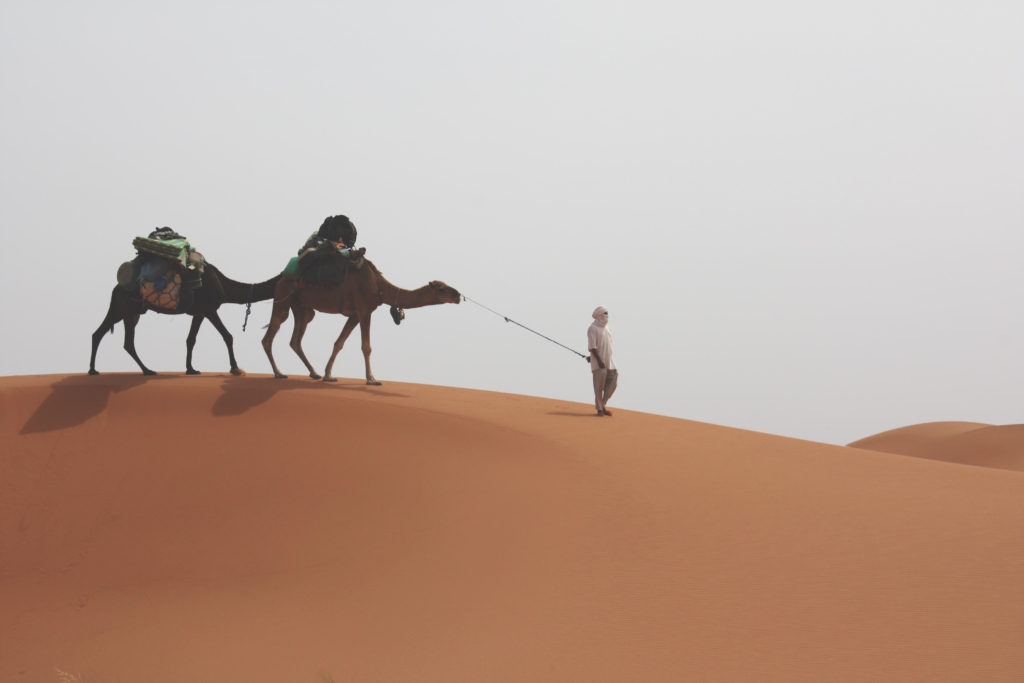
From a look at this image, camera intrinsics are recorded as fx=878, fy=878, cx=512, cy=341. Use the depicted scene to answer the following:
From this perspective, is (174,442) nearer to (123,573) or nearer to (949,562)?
(123,573)

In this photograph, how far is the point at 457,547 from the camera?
10.2 m

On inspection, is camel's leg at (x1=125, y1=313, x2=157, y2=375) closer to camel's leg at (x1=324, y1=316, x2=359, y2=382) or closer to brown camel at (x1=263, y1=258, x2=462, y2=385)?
brown camel at (x1=263, y1=258, x2=462, y2=385)

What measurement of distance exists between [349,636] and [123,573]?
3568mm

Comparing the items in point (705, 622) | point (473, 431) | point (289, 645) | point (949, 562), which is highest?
point (473, 431)

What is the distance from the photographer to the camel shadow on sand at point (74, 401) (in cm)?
1315

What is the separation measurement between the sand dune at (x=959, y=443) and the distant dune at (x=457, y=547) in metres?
15.3

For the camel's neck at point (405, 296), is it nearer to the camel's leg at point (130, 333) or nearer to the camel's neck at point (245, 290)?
the camel's neck at point (245, 290)

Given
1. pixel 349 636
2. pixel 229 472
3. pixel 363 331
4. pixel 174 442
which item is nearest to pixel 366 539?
pixel 349 636

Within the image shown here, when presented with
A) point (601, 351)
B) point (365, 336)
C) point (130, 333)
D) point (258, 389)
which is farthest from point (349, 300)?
point (601, 351)

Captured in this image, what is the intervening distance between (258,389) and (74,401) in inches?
109

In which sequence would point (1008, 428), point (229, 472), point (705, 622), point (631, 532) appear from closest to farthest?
point (705, 622) < point (631, 532) < point (229, 472) < point (1008, 428)

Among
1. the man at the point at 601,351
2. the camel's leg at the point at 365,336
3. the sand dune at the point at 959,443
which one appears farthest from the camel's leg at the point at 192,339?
the sand dune at the point at 959,443

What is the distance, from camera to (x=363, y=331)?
14.7m

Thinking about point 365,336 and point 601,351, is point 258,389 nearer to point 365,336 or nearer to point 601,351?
point 365,336
